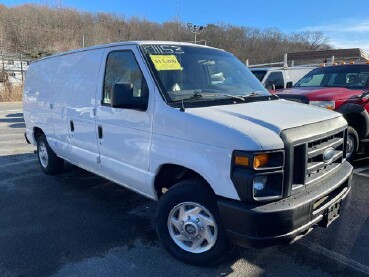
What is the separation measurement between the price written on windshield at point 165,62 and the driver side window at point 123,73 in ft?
0.65

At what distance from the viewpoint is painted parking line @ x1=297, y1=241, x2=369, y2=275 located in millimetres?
3172

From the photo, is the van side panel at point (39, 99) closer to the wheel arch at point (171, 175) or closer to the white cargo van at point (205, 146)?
the white cargo van at point (205, 146)

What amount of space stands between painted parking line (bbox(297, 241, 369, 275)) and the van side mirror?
2.21 metres

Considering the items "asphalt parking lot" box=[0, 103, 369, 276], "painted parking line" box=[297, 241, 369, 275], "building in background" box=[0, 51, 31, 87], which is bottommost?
"asphalt parking lot" box=[0, 103, 369, 276]

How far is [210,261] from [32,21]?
2902 inches

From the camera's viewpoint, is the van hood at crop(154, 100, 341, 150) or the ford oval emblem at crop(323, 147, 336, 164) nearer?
the van hood at crop(154, 100, 341, 150)

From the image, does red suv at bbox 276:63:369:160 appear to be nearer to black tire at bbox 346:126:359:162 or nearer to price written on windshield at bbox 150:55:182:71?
black tire at bbox 346:126:359:162

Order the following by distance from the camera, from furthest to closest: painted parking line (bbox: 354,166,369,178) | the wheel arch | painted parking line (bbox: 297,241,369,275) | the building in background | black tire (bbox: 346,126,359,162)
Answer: the building in background < black tire (bbox: 346,126,359,162) < painted parking line (bbox: 354,166,369,178) < the wheel arch < painted parking line (bbox: 297,241,369,275)

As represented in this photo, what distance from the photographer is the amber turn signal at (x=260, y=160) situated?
2.65m

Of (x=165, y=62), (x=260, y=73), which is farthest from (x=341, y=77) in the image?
(x=165, y=62)

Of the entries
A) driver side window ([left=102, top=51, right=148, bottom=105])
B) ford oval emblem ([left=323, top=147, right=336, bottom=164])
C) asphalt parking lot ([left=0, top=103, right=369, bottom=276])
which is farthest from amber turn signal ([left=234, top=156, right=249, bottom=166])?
driver side window ([left=102, top=51, right=148, bottom=105])

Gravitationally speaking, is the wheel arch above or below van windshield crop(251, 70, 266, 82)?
below

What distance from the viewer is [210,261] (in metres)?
3.15

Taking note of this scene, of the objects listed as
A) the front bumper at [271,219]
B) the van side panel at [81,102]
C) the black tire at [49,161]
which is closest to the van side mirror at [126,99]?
the van side panel at [81,102]
